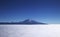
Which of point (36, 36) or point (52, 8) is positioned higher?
point (52, 8)

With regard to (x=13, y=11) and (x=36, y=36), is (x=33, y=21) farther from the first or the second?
(x=13, y=11)

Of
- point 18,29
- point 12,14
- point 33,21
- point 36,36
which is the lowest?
point 36,36

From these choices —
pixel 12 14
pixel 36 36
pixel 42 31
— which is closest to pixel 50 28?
pixel 42 31

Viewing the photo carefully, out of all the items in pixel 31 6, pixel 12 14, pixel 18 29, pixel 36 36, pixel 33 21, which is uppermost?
pixel 31 6

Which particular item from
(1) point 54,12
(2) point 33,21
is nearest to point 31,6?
(2) point 33,21

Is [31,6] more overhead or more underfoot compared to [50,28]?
more overhead

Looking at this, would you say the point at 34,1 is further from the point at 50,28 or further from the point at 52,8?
the point at 50,28

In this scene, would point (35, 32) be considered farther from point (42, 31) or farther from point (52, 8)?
point (52, 8)

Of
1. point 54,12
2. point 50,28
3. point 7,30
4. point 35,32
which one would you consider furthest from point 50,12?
point 7,30
